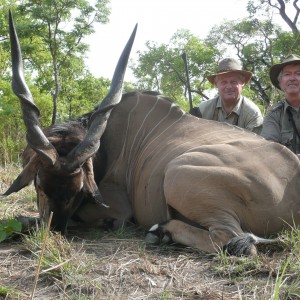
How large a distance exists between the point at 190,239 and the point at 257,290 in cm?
82

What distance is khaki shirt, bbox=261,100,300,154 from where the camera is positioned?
4.29 meters

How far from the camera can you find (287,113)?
172 inches

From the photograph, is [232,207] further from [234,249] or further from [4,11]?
[4,11]

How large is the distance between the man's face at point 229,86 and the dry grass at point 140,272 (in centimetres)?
Answer: 264

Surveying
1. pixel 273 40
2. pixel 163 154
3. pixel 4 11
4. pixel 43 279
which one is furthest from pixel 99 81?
pixel 43 279

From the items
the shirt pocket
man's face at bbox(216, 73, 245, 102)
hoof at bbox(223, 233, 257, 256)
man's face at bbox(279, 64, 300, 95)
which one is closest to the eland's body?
hoof at bbox(223, 233, 257, 256)

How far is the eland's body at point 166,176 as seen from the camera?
2748 mm

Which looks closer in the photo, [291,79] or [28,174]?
[28,174]

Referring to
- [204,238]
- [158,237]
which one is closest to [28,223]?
[158,237]

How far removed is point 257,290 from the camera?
1.94 metres

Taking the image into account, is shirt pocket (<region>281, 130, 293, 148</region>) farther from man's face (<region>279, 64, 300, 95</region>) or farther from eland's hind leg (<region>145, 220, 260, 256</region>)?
eland's hind leg (<region>145, 220, 260, 256</region>)

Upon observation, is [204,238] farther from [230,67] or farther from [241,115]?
[230,67]

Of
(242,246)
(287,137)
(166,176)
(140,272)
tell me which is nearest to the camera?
(140,272)

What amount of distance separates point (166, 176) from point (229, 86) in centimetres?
238
